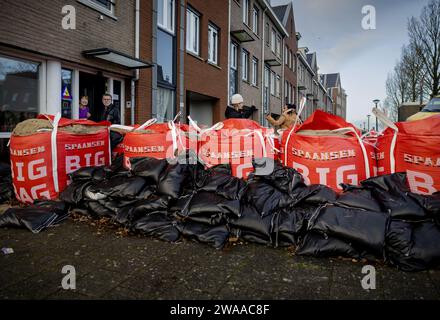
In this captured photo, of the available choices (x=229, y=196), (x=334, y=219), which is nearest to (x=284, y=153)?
(x=229, y=196)

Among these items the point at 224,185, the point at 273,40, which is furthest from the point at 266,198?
the point at 273,40

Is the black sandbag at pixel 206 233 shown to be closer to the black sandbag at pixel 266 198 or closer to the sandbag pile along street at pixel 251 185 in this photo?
the sandbag pile along street at pixel 251 185

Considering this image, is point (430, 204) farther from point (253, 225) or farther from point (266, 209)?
point (253, 225)

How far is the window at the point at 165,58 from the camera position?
9.28m

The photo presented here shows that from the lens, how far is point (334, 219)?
8.60 feet

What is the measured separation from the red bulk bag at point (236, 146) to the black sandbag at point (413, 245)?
5.71 feet

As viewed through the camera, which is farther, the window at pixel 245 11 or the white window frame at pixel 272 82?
the white window frame at pixel 272 82

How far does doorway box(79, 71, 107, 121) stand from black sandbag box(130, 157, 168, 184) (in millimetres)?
3827

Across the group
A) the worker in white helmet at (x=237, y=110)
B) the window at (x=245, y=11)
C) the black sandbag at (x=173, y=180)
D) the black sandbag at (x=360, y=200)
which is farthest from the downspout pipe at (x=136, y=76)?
the window at (x=245, y=11)

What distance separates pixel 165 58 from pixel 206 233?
7.88m

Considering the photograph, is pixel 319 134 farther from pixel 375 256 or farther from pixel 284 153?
pixel 375 256

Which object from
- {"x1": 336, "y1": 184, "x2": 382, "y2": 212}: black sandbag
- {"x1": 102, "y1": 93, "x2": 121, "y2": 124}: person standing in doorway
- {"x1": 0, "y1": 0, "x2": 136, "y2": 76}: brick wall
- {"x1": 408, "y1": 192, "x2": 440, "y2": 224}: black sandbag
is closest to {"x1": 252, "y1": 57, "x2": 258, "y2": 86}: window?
→ {"x1": 0, "y1": 0, "x2": 136, "y2": 76}: brick wall

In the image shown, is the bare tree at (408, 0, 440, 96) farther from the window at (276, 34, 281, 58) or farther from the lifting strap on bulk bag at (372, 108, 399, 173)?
the lifting strap on bulk bag at (372, 108, 399, 173)

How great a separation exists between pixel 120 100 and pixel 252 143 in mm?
5355
